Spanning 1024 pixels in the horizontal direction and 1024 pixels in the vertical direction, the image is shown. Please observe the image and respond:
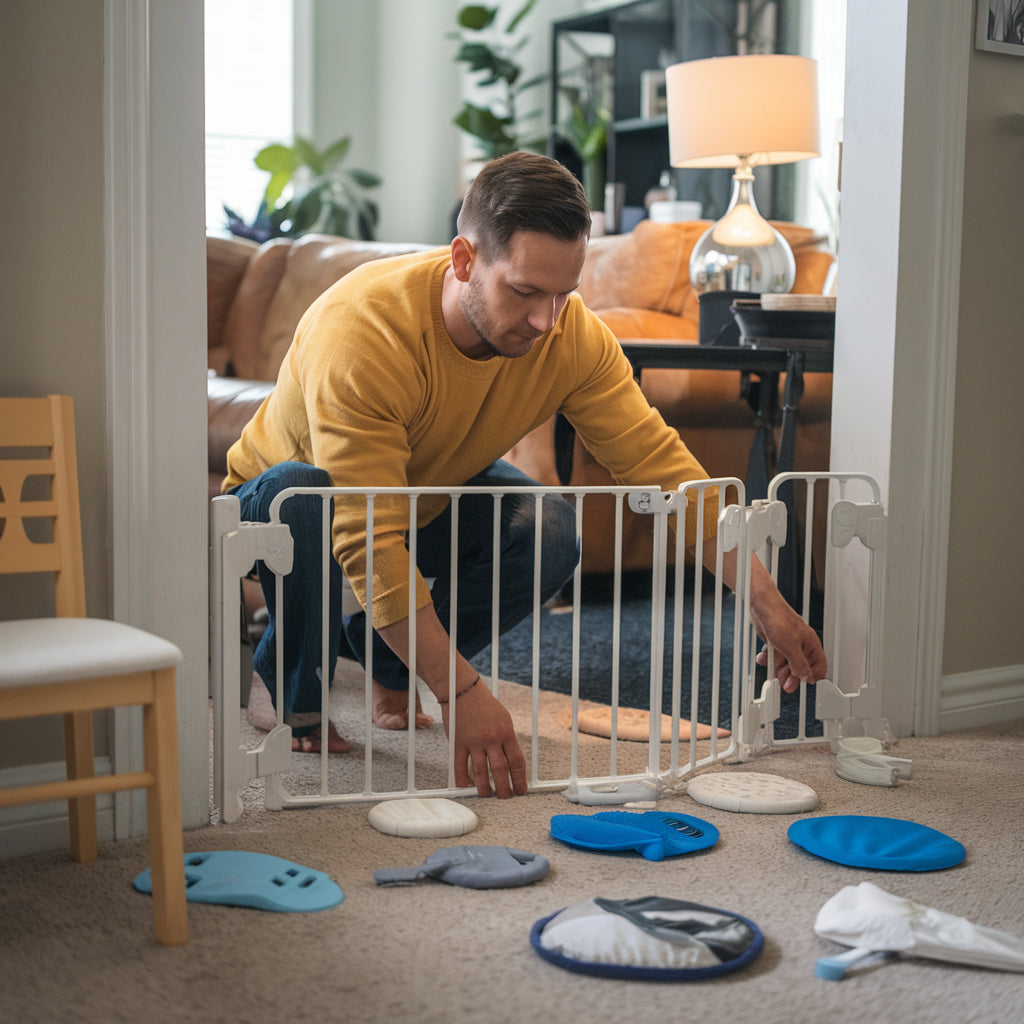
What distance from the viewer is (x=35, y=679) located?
3.41 ft

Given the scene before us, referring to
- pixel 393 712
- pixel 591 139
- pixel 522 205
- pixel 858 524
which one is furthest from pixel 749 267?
pixel 591 139

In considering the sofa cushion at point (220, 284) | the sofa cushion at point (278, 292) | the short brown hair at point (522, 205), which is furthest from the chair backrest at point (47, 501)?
the sofa cushion at point (220, 284)

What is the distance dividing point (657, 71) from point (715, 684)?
350 centimetres

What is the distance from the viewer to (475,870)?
1.31 metres

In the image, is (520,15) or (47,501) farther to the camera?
(520,15)

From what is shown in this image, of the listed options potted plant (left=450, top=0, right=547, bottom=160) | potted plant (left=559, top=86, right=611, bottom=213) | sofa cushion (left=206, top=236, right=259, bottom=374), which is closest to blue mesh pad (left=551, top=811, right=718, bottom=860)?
sofa cushion (left=206, top=236, right=259, bottom=374)

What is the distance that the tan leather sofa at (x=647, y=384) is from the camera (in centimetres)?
276

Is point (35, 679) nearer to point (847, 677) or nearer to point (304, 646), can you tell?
point (304, 646)

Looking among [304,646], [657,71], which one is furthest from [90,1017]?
[657,71]

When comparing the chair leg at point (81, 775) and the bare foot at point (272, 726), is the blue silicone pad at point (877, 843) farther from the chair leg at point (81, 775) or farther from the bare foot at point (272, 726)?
the chair leg at point (81, 775)

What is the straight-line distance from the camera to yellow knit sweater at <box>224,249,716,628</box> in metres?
1.54

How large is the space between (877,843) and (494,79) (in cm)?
425

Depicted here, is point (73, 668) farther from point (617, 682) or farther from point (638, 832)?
point (617, 682)

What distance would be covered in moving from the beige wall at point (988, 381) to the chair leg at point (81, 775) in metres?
1.39
